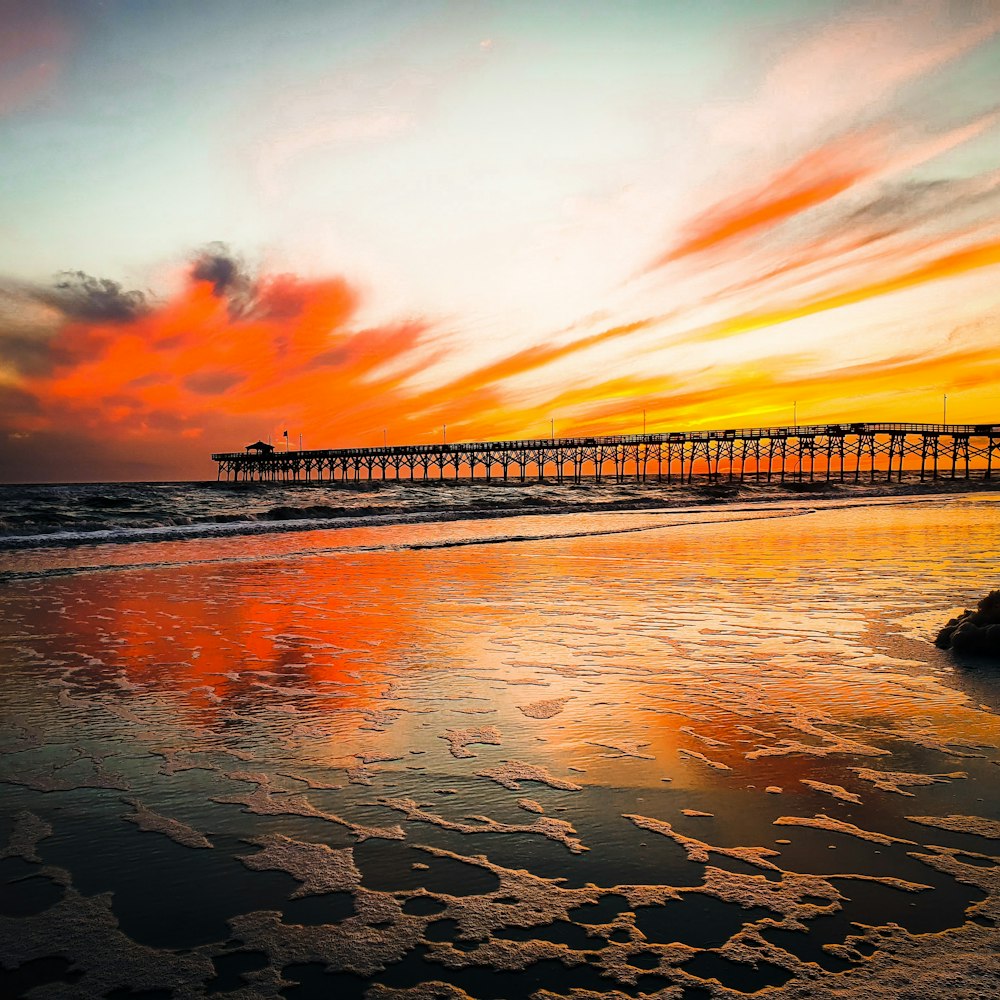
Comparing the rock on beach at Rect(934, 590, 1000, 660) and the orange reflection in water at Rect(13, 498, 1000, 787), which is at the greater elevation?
the rock on beach at Rect(934, 590, 1000, 660)

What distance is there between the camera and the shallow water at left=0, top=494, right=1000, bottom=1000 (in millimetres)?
2672

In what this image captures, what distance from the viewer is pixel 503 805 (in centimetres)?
396

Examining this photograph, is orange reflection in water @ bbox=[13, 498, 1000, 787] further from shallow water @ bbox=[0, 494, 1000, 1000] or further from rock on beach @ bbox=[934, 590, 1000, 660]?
rock on beach @ bbox=[934, 590, 1000, 660]

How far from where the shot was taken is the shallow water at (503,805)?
2672 mm

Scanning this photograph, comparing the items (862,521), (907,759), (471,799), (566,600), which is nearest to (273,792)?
(471,799)

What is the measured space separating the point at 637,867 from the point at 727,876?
0.38 metres

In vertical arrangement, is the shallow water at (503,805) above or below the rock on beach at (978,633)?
below

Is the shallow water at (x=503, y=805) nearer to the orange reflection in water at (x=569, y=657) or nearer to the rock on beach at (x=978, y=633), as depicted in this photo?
the orange reflection in water at (x=569, y=657)

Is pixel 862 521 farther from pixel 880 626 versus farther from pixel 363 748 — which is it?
pixel 363 748

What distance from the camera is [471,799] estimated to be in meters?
4.05

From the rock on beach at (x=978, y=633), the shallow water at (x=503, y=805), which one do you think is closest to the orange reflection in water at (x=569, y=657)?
the shallow water at (x=503, y=805)

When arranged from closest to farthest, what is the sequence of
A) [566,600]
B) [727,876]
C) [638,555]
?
[727,876] → [566,600] → [638,555]

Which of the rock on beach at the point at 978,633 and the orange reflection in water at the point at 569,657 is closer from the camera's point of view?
the orange reflection in water at the point at 569,657

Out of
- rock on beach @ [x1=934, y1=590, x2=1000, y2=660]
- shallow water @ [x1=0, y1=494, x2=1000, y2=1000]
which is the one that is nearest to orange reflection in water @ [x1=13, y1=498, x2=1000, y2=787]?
shallow water @ [x1=0, y1=494, x2=1000, y2=1000]
